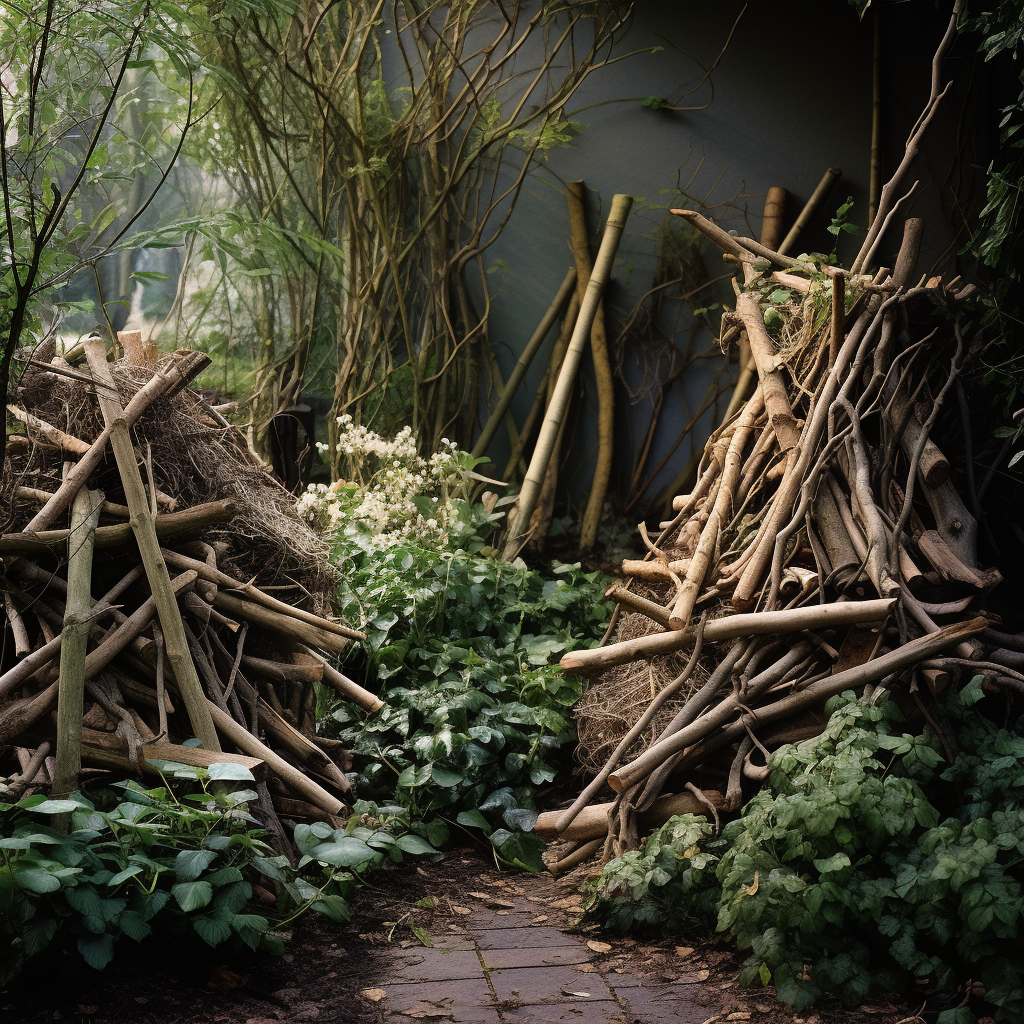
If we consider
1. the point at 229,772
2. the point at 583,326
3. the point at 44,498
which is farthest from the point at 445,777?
the point at 583,326

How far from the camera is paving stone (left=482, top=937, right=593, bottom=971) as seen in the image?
8.74ft

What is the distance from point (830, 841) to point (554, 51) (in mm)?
5589

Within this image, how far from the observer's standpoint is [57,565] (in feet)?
10.0

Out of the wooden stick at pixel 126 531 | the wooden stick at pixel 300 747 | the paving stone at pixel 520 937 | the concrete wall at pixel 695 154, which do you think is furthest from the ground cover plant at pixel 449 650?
the concrete wall at pixel 695 154

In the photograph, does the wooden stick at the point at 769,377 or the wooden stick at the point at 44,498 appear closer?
the wooden stick at the point at 44,498

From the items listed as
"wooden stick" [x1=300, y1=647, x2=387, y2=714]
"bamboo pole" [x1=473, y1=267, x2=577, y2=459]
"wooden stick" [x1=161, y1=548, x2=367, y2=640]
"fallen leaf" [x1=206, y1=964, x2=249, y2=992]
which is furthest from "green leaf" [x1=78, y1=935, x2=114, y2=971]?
"bamboo pole" [x1=473, y1=267, x2=577, y2=459]

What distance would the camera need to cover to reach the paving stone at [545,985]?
2469 mm

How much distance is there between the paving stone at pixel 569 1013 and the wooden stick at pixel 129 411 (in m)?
2.12

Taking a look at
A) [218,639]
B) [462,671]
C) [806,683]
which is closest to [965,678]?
[806,683]

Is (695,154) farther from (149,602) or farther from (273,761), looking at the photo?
(273,761)

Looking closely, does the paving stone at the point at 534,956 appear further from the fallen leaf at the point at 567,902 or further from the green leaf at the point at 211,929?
the green leaf at the point at 211,929

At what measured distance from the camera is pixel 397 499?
548cm

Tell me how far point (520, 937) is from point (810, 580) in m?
1.60

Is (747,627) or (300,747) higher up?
(747,627)
